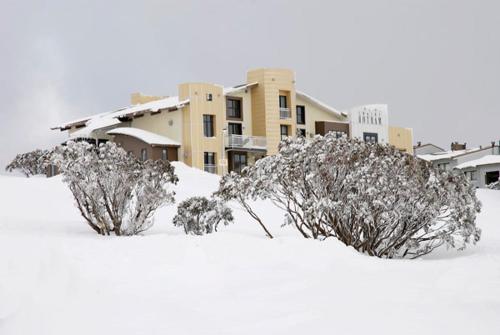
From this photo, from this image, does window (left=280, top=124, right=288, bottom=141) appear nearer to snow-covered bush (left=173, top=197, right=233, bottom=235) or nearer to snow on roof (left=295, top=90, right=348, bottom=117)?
snow on roof (left=295, top=90, right=348, bottom=117)

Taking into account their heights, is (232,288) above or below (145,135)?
below

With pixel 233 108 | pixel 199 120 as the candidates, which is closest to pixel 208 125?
pixel 199 120

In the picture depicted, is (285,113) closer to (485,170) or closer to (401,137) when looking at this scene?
(401,137)

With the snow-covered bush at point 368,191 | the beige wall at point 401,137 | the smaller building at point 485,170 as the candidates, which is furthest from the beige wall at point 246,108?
the snow-covered bush at point 368,191

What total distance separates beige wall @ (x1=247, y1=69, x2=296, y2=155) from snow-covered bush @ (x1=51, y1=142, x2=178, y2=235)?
27.7 metres

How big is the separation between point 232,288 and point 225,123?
36.6 m

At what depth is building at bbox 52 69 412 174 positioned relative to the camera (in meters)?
45.7

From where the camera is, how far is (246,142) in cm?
4794

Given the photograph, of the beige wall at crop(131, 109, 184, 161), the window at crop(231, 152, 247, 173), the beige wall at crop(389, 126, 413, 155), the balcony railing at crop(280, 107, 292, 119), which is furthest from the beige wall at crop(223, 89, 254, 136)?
the beige wall at crop(389, 126, 413, 155)

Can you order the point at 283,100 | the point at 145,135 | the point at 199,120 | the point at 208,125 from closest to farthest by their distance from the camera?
the point at 199,120 < the point at 145,135 < the point at 208,125 < the point at 283,100

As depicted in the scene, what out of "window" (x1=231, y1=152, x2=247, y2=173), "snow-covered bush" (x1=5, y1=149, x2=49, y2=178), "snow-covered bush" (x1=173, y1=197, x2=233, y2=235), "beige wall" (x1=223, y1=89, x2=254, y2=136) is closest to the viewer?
"snow-covered bush" (x1=173, y1=197, x2=233, y2=235)

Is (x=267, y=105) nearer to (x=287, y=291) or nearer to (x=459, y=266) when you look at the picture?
(x=459, y=266)

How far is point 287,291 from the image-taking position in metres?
10.6

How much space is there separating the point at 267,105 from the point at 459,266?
3449 centimetres
